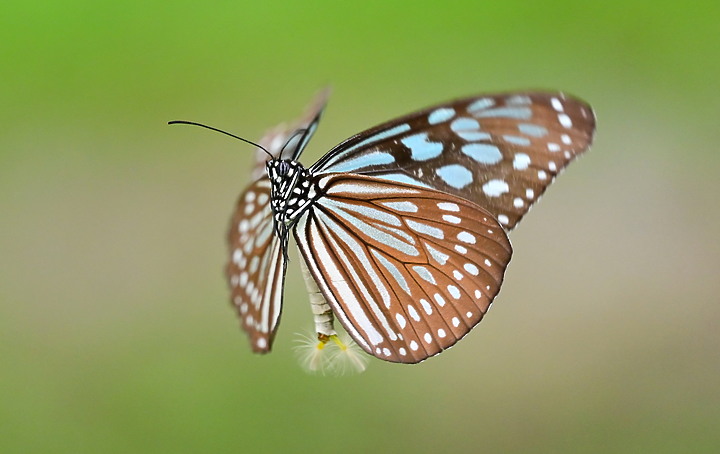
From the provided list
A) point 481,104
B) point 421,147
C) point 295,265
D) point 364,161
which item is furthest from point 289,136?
point 295,265

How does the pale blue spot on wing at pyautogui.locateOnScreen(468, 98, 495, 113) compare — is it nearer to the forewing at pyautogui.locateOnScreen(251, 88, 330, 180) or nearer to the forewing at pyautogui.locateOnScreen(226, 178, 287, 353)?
the forewing at pyautogui.locateOnScreen(251, 88, 330, 180)

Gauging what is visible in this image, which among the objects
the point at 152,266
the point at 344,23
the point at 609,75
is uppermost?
the point at 344,23

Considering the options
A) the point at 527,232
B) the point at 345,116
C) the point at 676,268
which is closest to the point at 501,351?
the point at 527,232

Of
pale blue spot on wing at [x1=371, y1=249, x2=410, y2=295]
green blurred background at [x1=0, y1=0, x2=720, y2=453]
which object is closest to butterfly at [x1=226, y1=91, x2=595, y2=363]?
pale blue spot on wing at [x1=371, y1=249, x2=410, y2=295]

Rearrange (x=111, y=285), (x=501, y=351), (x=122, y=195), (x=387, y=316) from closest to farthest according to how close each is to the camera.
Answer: (x=387, y=316) < (x=501, y=351) < (x=111, y=285) < (x=122, y=195)

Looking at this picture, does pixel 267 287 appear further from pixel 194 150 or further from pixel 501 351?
pixel 194 150

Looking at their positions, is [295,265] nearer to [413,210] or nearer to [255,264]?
[255,264]

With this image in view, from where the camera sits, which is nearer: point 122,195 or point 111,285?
point 111,285
